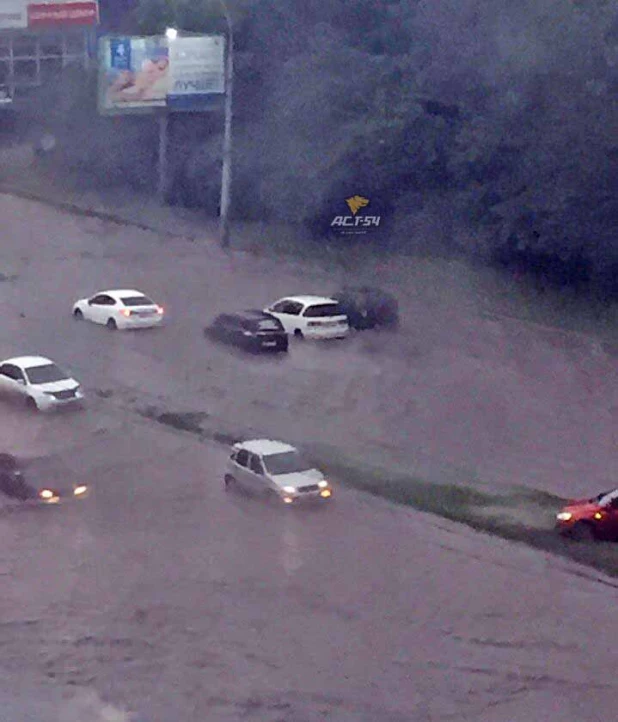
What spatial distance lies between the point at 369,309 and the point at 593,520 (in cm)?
1114

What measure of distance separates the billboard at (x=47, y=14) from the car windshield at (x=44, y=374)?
1030 inches

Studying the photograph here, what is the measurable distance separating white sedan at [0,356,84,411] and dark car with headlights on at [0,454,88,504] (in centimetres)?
315

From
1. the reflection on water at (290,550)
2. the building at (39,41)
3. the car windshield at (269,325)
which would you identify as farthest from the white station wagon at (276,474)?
the building at (39,41)

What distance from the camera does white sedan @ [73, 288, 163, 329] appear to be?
85.7 ft

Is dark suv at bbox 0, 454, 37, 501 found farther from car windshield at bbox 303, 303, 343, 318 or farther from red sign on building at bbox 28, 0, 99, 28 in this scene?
red sign on building at bbox 28, 0, 99, 28

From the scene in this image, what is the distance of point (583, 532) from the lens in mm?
16438

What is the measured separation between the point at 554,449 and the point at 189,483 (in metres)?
5.00

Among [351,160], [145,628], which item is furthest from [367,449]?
[351,160]

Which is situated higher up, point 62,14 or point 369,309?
point 62,14

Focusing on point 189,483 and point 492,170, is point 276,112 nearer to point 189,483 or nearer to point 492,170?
point 492,170

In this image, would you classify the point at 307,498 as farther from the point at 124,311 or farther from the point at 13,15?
the point at 13,15

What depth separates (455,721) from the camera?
490 inches

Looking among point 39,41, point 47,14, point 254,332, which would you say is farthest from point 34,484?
point 39,41

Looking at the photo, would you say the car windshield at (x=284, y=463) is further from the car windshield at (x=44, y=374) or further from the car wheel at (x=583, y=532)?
the car windshield at (x=44, y=374)
